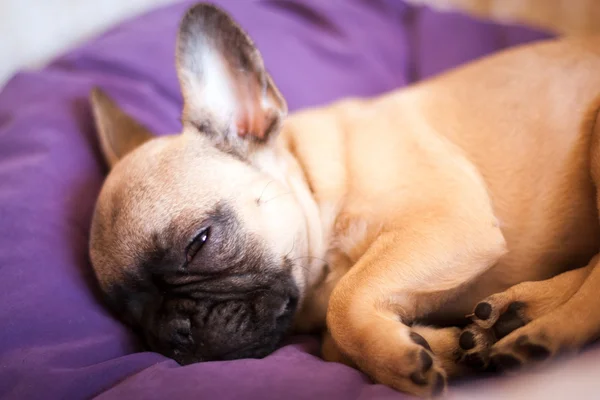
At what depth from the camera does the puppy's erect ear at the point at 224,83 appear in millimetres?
1714

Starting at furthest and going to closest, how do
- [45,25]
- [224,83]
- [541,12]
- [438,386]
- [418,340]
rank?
[541,12]
[45,25]
[224,83]
[418,340]
[438,386]

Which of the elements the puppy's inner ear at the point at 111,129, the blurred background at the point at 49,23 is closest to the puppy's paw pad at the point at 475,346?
the puppy's inner ear at the point at 111,129

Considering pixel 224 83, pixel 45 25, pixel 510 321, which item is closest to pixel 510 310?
pixel 510 321

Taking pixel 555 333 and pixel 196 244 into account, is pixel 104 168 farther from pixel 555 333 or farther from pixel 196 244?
pixel 555 333

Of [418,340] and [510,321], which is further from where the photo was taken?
[510,321]

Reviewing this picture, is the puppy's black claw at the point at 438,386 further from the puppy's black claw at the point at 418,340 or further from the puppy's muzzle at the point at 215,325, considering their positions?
the puppy's muzzle at the point at 215,325

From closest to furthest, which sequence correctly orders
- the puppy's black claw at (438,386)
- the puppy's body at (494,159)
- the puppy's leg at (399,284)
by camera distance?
1. the puppy's black claw at (438,386)
2. the puppy's leg at (399,284)
3. the puppy's body at (494,159)

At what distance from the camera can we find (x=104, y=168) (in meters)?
2.06

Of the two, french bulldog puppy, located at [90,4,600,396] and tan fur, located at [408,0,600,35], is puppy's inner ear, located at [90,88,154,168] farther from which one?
tan fur, located at [408,0,600,35]

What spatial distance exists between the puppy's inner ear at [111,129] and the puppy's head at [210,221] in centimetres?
35

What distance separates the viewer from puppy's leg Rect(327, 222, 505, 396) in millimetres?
1295

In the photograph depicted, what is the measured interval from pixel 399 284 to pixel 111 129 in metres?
1.20

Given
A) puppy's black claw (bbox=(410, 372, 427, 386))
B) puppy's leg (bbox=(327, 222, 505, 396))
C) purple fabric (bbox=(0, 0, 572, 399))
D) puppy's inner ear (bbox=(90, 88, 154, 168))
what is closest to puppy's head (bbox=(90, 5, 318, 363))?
purple fabric (bbox=(0, 0, 572, 399))

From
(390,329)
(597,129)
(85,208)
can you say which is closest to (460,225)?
(390,329)
